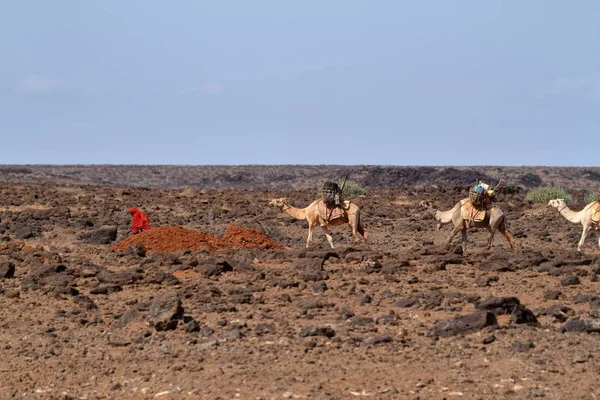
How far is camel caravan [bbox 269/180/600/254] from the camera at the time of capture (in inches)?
744

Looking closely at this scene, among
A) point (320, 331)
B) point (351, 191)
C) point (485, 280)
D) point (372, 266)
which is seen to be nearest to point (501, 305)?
point (485, 280)

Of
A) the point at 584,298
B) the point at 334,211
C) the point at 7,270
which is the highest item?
the point at 334,211

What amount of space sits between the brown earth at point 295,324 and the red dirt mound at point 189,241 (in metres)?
0.12

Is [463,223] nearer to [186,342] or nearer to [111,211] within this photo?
[186,342]

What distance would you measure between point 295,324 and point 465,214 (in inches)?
315

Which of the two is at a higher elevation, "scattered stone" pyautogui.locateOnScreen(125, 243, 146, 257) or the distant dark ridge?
the distant dark ridge

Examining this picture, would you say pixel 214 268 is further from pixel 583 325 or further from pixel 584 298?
pixel 583 325

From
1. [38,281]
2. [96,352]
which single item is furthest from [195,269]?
[96,352]

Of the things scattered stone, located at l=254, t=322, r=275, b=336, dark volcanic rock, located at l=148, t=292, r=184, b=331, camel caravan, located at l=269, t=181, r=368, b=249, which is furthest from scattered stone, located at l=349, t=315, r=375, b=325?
camel caravan, located at l=269, t=181, r=368, b=249

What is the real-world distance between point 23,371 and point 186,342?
196 centimetres

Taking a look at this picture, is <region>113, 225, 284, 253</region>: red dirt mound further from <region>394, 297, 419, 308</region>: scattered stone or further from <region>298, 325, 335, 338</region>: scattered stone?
<region>298, 325, 335, 338</region>: scattered stone

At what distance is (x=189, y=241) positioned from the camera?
64.7 feet

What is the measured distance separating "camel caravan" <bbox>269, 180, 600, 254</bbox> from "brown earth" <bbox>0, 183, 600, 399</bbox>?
66.3 inches

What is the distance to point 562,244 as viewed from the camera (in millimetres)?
24938
